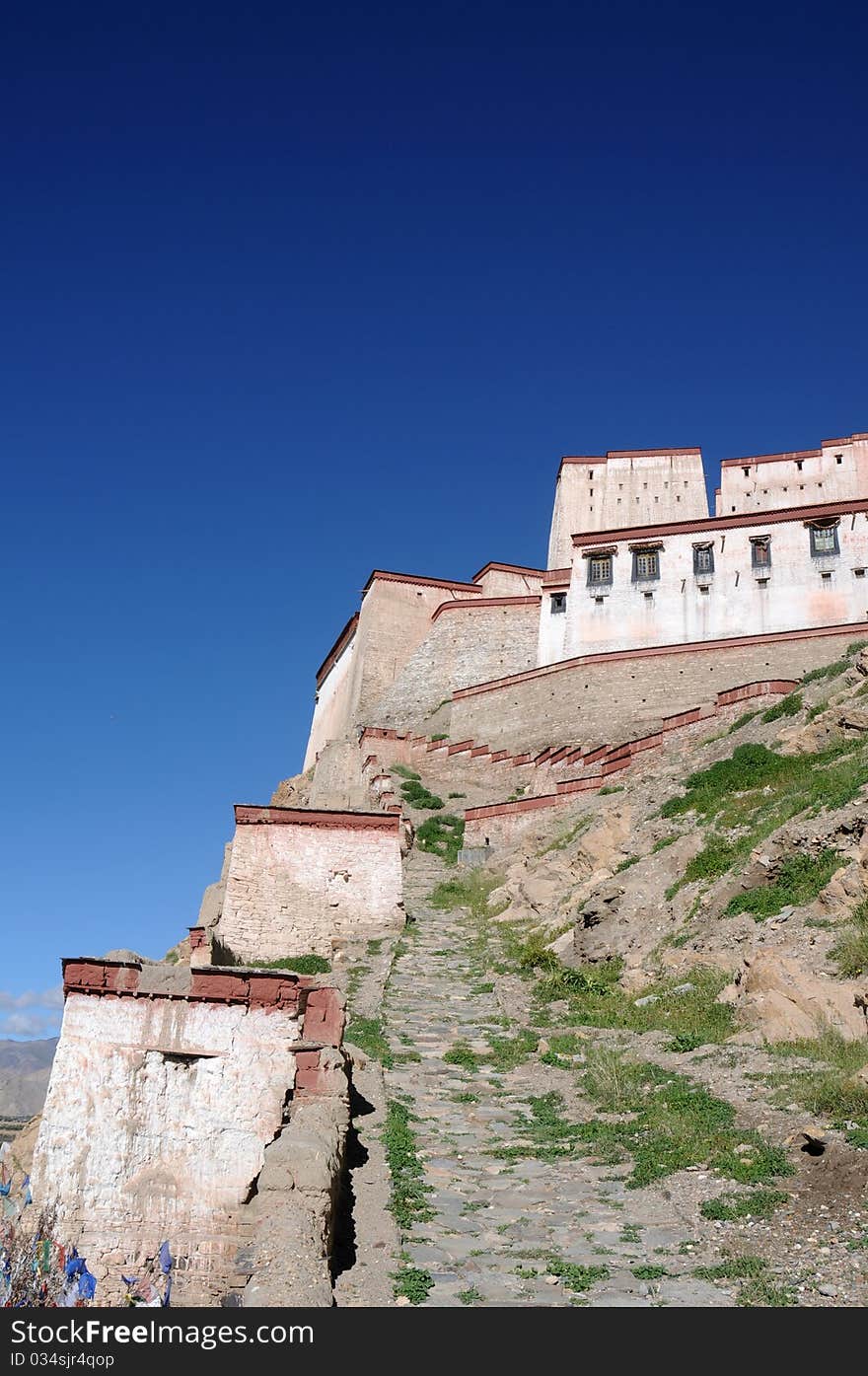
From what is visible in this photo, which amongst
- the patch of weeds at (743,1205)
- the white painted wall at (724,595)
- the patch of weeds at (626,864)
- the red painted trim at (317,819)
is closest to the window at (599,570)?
the white painted wall at (724,595)

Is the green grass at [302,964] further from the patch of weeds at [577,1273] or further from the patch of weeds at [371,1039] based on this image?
the patch of weeds at [577,1273]

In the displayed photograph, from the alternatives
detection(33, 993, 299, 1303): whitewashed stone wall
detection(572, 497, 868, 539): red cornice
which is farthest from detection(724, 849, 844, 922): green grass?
detection(572, 497, 868, 539): red cornice

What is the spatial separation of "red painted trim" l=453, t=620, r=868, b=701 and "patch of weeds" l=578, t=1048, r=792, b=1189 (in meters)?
27.7

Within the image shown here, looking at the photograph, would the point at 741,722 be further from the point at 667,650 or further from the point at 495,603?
the point at 495,603

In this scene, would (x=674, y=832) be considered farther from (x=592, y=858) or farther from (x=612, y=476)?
(x=612, y=476)

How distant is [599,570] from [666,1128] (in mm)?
35333

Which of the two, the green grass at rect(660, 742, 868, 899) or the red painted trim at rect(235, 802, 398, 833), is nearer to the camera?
the green grass at rect(660, 742, 868, 899)

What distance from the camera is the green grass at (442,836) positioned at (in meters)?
29.0

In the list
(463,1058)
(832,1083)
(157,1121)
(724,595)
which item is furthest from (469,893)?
(724,595)

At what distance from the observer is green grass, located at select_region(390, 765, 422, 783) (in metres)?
37.1

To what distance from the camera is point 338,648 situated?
60.2 meters

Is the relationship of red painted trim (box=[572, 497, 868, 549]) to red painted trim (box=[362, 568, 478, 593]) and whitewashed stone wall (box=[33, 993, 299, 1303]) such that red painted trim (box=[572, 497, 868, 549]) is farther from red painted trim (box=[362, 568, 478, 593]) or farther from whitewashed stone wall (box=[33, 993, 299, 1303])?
whitewashed stone wall (box=[33, 993, 299, 1303])

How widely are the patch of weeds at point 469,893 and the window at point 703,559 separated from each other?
2053 cm

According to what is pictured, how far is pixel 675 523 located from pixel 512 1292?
3879 cm
